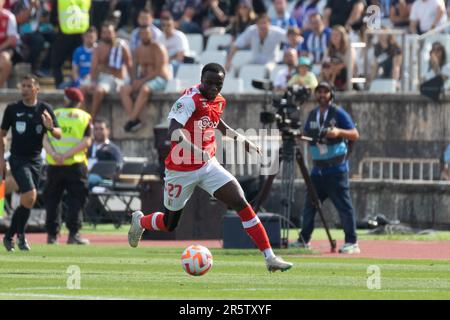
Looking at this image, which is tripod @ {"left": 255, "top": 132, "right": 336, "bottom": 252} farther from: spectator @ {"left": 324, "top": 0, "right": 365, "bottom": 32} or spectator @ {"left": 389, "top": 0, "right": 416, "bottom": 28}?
spectator @ {"left": 389, "top": 0, "right": 416, "bottom": 28}

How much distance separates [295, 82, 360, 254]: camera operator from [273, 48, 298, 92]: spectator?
6.40 metres

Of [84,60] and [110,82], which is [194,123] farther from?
[84,60]

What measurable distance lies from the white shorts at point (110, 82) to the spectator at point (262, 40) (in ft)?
7.23

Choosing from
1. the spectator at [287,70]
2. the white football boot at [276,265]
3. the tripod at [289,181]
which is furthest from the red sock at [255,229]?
the spectator at [287,70]

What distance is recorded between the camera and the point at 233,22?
3088 centimetres

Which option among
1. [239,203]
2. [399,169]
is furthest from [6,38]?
Answer: [239,203]

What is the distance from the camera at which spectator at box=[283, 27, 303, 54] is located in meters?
28.5

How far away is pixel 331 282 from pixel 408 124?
1251 centimetres

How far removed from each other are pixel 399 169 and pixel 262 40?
390 cm

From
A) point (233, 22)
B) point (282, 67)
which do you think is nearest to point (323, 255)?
point (282, 67)

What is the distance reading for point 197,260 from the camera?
15.6 m

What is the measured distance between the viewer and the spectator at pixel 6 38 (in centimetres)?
3048
